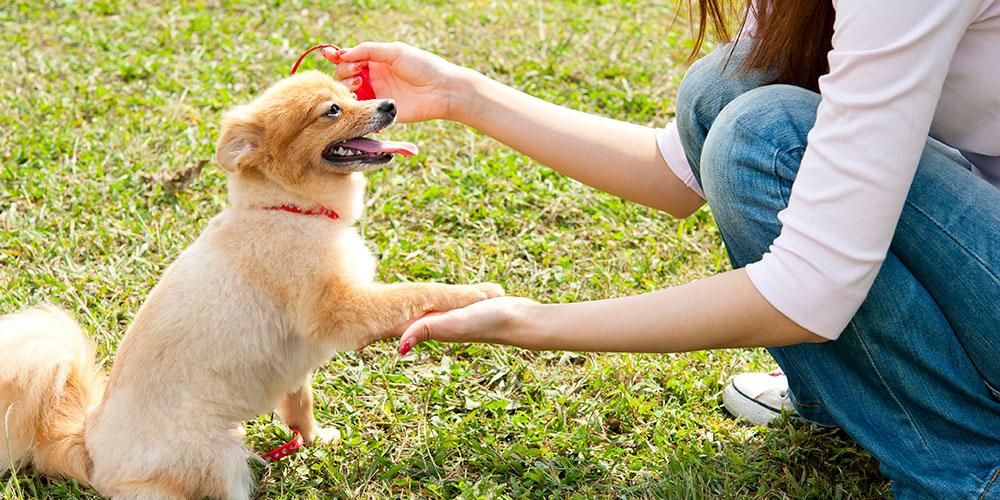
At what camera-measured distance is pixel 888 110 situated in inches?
58.3

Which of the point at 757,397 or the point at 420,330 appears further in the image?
the point at 757,397

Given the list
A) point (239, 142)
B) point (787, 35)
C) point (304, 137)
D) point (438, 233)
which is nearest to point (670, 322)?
point (787, 35)

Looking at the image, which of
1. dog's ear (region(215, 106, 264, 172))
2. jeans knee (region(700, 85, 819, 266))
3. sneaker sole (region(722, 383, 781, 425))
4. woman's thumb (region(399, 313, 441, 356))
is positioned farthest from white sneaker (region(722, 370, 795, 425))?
dog's ear (region(215, 106, 264, 172))

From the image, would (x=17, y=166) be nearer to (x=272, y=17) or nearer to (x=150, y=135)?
(x=150, y=135)

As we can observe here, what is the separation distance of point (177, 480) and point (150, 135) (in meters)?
2.36

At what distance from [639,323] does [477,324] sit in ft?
1.23

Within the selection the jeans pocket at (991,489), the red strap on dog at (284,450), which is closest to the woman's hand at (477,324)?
the red strap on dog at (284,450)

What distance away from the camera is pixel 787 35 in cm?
189

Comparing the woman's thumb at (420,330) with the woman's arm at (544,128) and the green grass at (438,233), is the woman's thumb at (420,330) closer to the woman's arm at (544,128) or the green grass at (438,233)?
the green grass at (438,233)

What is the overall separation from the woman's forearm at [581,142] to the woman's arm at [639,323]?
0.63m

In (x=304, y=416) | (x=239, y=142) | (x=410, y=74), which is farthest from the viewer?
(x=410, y=74)

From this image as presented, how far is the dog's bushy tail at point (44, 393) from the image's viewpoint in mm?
2055

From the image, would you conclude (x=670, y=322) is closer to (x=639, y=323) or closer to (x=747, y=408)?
(x=639, y=323)

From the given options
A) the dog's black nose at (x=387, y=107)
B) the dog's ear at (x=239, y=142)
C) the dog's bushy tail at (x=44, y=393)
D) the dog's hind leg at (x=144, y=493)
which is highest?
the dog's black nose at (x=387, y=107)
